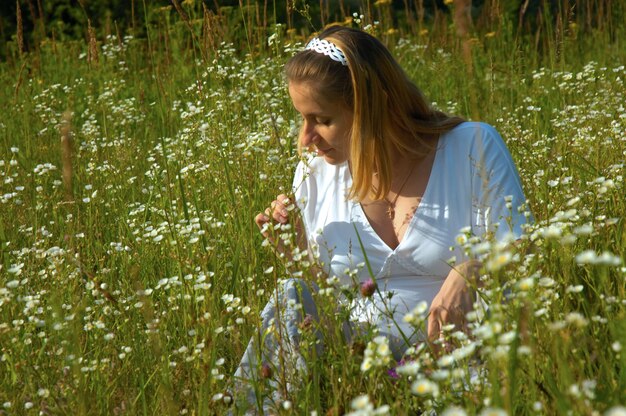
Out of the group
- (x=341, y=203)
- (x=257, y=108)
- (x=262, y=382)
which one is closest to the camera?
(x=262, y=382)

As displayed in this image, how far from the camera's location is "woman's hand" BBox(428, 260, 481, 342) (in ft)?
7.62

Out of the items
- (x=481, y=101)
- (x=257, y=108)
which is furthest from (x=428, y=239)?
(x=481, y=101)

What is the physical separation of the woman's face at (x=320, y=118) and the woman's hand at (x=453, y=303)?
63 cm

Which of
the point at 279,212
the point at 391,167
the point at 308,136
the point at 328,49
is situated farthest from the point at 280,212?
the point at 328,49

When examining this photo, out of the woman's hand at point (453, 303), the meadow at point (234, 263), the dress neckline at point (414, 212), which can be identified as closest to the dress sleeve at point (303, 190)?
the meadow at point (234, 263)

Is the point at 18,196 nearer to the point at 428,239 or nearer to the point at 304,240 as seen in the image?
the point at 304,240

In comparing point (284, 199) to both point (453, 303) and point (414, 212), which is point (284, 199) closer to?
point (414, 212)

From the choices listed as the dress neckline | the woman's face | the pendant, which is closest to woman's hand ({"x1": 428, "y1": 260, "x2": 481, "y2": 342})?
the dress neckline

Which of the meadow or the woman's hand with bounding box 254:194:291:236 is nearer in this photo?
the meadow

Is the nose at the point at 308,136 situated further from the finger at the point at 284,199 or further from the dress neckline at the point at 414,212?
the dress neckline at the point at 414,212

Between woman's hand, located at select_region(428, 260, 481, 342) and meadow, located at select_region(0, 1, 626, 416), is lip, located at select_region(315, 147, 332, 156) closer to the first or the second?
meadow, located at select_region(0, 1, 626, 416)

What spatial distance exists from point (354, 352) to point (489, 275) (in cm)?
35

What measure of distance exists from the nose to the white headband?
218 millimetres

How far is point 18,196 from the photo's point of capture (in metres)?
4.09
